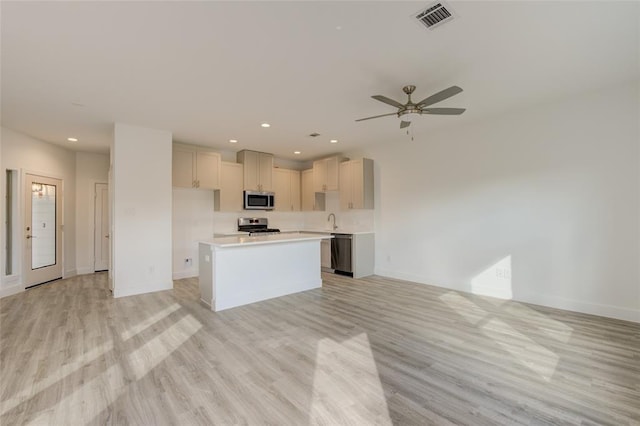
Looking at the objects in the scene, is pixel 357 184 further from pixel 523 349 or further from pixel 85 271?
pixel 85 271

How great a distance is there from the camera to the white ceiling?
7.10 feet

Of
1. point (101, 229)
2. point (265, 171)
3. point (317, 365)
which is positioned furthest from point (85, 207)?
point (317, 365)

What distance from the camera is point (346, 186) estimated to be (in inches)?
253

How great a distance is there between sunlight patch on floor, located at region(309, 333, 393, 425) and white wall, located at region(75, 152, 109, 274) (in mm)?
6389

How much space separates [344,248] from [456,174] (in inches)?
99.9

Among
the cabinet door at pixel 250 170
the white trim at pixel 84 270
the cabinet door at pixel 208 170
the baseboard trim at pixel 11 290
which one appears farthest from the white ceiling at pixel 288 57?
the white trim at pixel 84 270

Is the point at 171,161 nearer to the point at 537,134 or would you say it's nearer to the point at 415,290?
the point at 415,290

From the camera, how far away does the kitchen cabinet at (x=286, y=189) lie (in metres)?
7.12

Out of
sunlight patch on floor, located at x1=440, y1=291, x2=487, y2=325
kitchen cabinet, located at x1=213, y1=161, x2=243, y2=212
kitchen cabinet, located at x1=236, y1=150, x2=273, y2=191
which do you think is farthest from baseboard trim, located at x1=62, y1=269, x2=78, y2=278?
sunlight patch on floor, located at x1=440, y1=291, x2=487, y2=325

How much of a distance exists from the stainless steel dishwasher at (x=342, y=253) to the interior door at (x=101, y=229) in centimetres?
529

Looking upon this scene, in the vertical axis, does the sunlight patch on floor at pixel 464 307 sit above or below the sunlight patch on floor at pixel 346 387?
below

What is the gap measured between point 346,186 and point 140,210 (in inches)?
155

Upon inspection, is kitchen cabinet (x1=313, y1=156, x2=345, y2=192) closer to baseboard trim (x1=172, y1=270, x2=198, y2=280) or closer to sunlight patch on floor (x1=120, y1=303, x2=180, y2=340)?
baseboard trim (x1=172, y1=270, x2=198, y2=280)

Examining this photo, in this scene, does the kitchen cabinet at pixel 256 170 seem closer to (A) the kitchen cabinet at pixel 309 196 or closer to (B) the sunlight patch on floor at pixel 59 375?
(A) the kitchen cabinet at pixel 309 196
